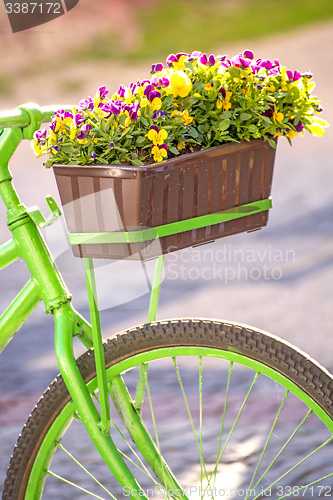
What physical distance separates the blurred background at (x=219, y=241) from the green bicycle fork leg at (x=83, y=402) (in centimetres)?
13

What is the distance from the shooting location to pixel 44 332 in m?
4.04

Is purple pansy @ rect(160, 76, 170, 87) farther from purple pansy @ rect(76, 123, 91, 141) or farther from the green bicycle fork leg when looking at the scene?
Result: the green bicycle fork leg

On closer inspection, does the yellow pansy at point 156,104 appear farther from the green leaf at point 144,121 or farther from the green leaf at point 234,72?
the green leaf at point 234,72

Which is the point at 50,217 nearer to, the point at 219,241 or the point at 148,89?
the point at 148,89

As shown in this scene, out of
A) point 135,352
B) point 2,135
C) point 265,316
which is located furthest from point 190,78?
point 265,316

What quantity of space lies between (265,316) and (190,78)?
268 cm

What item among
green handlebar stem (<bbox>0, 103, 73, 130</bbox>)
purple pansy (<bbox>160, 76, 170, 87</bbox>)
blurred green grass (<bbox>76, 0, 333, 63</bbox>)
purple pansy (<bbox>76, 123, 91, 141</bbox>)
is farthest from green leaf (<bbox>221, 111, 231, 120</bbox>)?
blurred green grass (<bbox>76, 0, 333, 63</bbox>)

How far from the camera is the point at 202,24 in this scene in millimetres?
15539

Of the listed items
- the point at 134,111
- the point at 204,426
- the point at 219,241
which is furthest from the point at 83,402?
the point at 219,241

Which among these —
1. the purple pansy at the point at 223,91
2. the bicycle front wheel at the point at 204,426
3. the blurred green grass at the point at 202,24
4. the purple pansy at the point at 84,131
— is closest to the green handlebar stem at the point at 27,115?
the purple pansy at the point at 84,131

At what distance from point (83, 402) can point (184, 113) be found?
63cm

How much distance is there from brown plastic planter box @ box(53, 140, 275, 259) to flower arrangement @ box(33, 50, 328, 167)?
0.09ft

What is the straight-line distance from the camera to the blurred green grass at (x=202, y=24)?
1459 centimetres

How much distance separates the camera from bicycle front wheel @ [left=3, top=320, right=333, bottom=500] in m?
1.57
